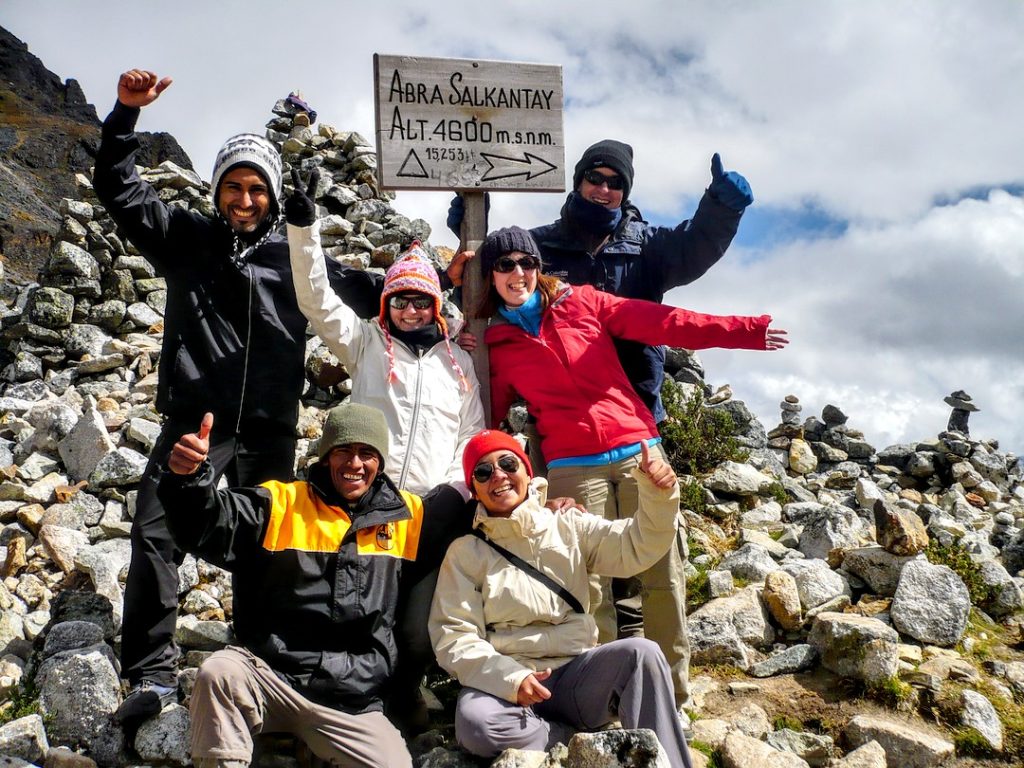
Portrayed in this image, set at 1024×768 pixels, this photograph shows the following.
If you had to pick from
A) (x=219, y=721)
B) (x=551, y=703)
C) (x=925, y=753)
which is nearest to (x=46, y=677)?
(x=219, y=721)

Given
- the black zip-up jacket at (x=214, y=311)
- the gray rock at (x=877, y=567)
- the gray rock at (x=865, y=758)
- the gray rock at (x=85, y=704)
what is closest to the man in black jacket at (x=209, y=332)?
the black zip-up jacket at (x=214, y=311)

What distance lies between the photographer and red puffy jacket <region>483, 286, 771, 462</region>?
5.16 metres

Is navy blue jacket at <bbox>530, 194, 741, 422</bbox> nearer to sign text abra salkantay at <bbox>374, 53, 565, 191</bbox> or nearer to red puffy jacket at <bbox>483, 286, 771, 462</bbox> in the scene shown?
red puffy jacket at <bbox>483, 286, 771, 462</bbox>

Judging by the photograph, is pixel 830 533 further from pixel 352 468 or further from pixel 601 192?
pixel 352 468

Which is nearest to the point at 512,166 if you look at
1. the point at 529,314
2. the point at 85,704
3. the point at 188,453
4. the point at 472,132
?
the point at 472,132

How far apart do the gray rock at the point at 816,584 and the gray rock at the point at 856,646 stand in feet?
1.96

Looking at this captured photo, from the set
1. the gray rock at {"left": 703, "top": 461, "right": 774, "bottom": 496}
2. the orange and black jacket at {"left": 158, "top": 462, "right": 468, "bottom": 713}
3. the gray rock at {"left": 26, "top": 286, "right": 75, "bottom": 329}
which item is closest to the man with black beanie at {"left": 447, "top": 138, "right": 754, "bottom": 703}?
the orange and black jacket at {"left": 158, "top": 462, "right": 468, "bottom": 713}

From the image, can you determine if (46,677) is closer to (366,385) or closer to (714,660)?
(366,385)

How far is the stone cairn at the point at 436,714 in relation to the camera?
4.78m

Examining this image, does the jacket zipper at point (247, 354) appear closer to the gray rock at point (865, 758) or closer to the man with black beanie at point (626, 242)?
the man with black beanie at point (626, 242)

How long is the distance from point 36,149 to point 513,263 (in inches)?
3132

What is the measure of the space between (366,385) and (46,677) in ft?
8.82

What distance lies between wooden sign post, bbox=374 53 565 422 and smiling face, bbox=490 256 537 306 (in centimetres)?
27

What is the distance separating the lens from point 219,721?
152 inches
